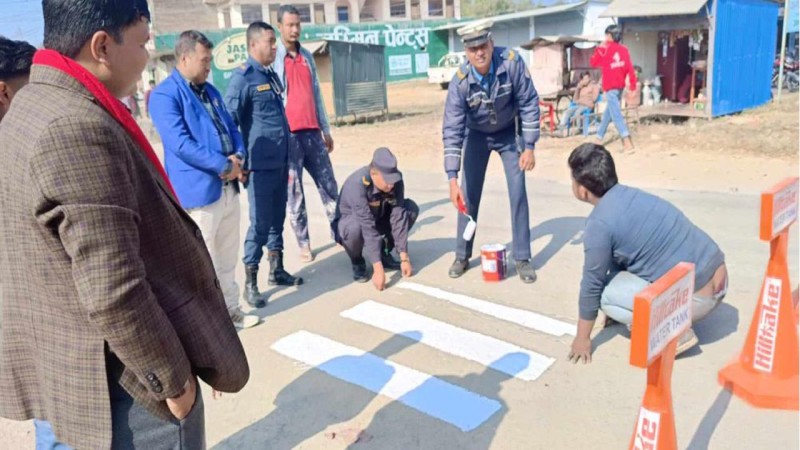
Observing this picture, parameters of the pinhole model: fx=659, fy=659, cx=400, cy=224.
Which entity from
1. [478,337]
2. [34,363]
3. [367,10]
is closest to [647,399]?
[34,363]

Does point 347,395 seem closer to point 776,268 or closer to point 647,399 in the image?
point 647,399

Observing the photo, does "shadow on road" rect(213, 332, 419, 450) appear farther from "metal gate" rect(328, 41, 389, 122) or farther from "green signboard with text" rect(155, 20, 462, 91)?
"green signboard with text" rect(155, 20, 462, 91)

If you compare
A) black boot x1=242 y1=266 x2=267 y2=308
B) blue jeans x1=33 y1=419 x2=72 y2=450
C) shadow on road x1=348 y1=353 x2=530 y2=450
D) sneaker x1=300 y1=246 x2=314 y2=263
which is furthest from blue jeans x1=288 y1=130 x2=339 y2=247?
blue jeans x1=33 y1=419 x2=72 y2=450

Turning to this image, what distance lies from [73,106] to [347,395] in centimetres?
245

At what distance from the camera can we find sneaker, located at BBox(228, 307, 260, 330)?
4.50 m

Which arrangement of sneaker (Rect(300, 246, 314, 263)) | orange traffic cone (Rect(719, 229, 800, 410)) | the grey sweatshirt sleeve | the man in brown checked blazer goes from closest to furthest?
the man in brown checked blazer
orange traffic cone (Rect(719, 229, 800, 410))
the grey sweatshirt sleeve
sneaker (Rect(300, 246, 314, 263))

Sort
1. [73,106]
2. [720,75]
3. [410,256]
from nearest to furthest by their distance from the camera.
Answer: [73,106]
[410,256]
[720,75]

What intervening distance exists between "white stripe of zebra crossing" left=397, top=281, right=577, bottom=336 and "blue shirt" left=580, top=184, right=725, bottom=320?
0.62m

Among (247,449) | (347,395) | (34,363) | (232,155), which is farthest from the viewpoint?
(232,155)

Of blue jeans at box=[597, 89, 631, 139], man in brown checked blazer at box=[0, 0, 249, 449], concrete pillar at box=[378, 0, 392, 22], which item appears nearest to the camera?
man in brown checked blazer at box=[0, 0, 249, 449]

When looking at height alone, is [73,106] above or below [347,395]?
above

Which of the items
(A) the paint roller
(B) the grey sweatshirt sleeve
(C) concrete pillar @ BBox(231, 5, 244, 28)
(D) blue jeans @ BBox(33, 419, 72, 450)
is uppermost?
(C) concrete pillar @ BBox(231, 5, 244, 28)

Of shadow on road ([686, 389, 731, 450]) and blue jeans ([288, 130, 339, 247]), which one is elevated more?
blue jeans ([288, 130, 339, 247])

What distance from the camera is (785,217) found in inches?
124
